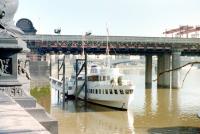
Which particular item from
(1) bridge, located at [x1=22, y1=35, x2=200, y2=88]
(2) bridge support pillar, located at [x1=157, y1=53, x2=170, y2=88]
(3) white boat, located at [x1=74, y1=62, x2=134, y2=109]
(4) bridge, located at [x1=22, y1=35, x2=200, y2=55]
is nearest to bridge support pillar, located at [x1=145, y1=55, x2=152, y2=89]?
(1) bridge, located at [x1=22, y1=35, x2=200, y2=88]

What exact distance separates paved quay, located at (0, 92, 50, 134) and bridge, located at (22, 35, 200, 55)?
202 ft

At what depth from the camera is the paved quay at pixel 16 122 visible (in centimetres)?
456

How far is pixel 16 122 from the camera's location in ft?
17.2

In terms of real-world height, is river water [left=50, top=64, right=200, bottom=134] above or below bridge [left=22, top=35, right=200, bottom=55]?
below

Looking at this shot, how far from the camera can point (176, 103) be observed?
50.3m

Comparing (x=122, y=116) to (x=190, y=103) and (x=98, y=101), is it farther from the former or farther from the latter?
(x=190, y=103)

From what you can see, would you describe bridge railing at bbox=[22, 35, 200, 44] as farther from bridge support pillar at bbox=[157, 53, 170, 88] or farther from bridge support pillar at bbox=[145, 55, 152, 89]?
bridge support pillar at bbox=[145, 55, 152, 89]

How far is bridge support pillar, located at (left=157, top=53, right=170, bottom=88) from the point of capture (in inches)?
3103

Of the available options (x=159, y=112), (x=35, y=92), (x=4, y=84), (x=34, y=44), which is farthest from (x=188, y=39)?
(x=4, y=84)

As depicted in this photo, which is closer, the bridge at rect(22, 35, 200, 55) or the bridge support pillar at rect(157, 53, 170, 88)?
the bridge at rect(22, 35, 200, 55)

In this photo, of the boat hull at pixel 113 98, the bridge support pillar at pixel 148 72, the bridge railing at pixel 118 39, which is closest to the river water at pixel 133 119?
the boat hull at pixel 113 98

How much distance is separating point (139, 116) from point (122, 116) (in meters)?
1.93

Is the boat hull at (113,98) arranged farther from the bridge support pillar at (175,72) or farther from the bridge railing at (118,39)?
the bridge support pillar at (175,72)

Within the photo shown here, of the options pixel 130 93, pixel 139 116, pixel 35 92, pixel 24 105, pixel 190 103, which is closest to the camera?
pixel 24 105
